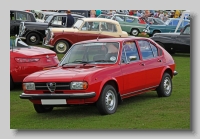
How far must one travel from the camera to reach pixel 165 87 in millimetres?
11703

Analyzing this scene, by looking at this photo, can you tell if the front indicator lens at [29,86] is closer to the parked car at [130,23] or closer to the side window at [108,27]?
the side window at [108,27]

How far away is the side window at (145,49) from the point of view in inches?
441

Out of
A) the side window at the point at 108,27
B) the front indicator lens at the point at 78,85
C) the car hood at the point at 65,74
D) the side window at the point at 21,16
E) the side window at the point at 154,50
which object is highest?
the side window at the point at 21,16

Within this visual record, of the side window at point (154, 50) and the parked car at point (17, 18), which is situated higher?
the parked car at point (17, 18)

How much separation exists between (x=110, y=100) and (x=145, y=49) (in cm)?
199

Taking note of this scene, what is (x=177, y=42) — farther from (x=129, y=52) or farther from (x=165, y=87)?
(x=129, y=52)

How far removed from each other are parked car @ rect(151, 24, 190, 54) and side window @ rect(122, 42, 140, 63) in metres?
11.7

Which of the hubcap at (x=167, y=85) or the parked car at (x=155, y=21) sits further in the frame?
the parked car at (x=155, y=21)

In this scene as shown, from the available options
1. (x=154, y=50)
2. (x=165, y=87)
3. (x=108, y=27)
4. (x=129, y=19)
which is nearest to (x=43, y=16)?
(x=129, y=19)

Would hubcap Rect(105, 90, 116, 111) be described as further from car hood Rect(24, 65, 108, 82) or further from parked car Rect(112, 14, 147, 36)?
parked car Rect(112, 14, 147, 36)

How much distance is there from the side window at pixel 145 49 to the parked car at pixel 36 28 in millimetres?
13883

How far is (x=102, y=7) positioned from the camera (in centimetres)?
→ 819

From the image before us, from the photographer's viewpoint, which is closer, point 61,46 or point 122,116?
point 122,116

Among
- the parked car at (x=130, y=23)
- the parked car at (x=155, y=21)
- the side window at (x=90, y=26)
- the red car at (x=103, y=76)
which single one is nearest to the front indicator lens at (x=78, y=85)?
the red car at (x=103, y=76)
